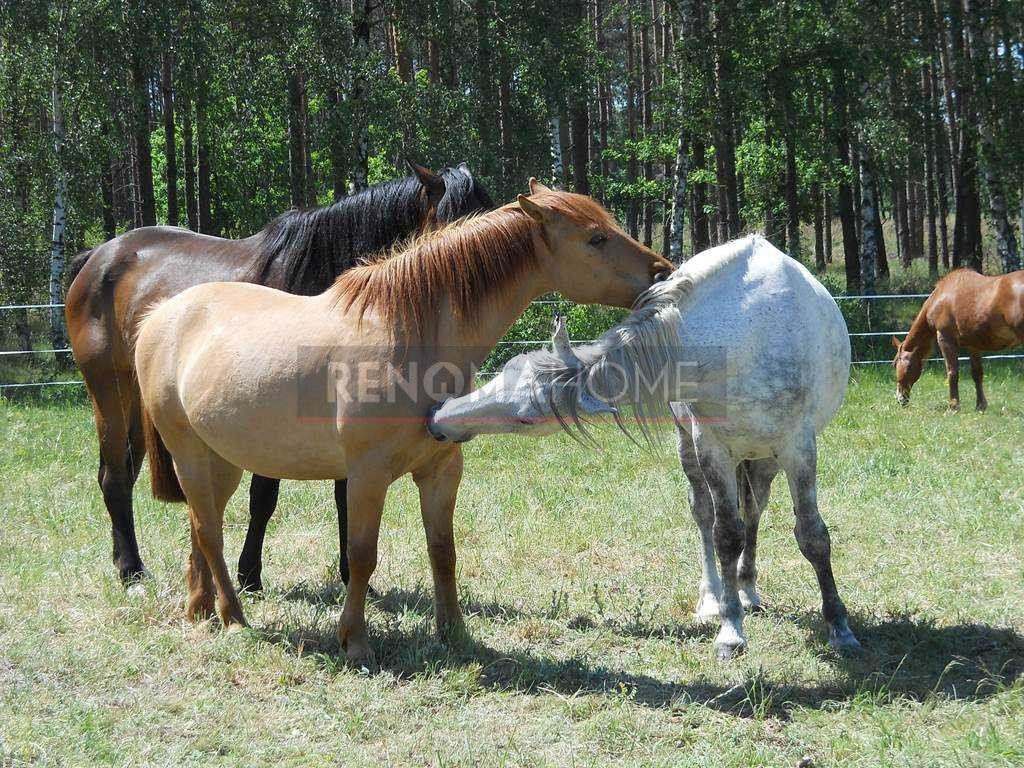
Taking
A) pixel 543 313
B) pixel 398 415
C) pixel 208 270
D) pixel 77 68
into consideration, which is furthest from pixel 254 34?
pixel 398 415

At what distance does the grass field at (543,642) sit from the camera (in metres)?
3.04

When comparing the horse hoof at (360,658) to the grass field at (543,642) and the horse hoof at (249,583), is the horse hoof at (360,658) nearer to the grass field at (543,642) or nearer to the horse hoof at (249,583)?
the grass field at (543,642)

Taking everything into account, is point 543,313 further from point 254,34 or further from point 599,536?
point 599,536

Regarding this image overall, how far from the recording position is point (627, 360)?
132 inches

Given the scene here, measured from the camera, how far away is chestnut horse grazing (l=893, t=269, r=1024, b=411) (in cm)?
1063

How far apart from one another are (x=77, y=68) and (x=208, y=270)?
11399 mm

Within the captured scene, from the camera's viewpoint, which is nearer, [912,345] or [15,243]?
[912,345]

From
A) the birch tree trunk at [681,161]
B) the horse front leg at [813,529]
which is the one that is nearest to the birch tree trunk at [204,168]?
the birch tree trunk at [681,161]

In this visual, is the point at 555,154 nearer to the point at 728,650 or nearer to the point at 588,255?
the point at 588,255

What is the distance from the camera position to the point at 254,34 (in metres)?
14.5

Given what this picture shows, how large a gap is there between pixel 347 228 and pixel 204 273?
3.26 ft

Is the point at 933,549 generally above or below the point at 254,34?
below

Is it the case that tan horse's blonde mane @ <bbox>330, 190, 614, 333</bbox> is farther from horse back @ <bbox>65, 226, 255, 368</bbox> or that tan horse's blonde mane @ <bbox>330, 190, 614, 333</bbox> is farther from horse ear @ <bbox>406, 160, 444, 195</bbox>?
horse back @ <bbox>65, 226, 255, 368</bbox>

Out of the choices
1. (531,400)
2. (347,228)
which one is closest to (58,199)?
(347,228)
